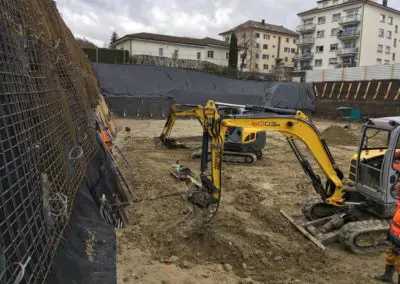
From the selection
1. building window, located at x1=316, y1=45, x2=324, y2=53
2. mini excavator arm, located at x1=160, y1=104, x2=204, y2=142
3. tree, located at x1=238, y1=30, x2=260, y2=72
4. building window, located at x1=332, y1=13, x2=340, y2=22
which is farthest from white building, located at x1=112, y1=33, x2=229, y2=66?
mini excavator arm, located at x1=160, y1=104, x2=204, y2=142

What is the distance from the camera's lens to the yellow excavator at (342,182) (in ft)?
17.9

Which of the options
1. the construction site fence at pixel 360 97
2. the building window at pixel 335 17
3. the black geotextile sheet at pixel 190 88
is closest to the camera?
the construction site fence at pixel 360 97

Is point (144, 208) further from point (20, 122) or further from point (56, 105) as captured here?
point (20, 122)

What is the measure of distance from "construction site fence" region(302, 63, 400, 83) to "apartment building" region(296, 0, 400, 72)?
20.9 metres

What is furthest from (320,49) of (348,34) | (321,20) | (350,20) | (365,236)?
(365,236)

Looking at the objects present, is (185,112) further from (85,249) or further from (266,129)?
(85,249)

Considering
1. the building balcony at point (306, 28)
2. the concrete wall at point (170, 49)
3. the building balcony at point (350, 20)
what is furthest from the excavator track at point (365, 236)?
the building balcony at point (306, 28)

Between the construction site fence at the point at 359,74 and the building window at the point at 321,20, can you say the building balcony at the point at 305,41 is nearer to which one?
the building window at the point at 321,20

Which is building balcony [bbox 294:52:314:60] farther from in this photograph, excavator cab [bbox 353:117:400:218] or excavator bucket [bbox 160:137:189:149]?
excavator cab [bbox 353:117:400:218]

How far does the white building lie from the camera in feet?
166

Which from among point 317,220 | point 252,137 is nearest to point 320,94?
point 252,137

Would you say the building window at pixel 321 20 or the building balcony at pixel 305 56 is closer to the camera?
the building window at pixel 321 20

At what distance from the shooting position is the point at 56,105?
502 cm

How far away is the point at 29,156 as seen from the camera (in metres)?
3.30
